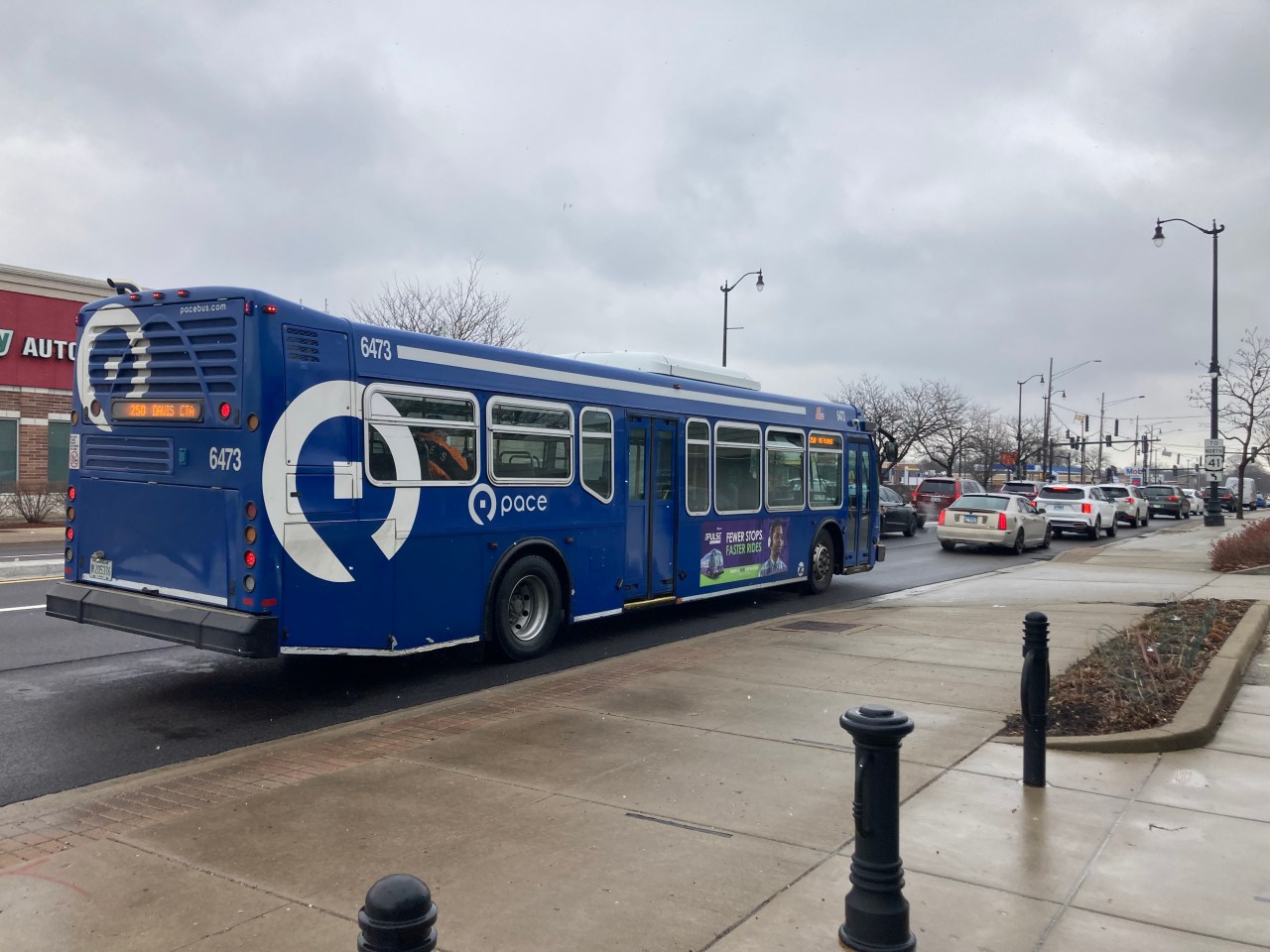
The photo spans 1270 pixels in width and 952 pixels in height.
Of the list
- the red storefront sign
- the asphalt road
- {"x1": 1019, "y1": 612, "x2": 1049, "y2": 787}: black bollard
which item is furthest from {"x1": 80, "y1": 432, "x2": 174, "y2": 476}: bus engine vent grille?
the red storefront sign

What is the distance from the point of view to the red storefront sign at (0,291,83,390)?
1067 inches

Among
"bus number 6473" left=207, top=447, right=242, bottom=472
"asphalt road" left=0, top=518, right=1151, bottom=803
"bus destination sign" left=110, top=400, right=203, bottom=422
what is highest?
"bus destination sign" left=110, top=400, right=203, bottom=422

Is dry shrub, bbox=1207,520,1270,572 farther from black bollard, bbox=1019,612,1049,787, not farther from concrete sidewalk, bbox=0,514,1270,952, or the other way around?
black bollard, bbox=1019,612,1049,787

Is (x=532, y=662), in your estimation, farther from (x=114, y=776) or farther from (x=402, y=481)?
(x=114, y=776)

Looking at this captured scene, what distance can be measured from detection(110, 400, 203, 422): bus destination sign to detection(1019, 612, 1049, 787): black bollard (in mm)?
5983

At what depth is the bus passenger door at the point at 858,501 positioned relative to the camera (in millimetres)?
16078

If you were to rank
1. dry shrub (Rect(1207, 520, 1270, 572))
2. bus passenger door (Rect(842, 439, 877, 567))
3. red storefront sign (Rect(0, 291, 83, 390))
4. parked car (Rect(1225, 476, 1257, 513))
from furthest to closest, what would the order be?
parked car (Rect(1225, 476, 1257, 513)) → red storefront sign (Rect(0, 291, 83, 390)) → dry shrub (Rect(1207, 520, 1270, 572)) → bus passenger door (Rect(842, 439, 877, 567))

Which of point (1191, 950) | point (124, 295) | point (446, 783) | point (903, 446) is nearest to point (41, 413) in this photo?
point (124, 295)

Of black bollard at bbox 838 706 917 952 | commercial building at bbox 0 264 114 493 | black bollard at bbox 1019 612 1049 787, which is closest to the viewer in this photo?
black bollard at bbox 838 706 917 952

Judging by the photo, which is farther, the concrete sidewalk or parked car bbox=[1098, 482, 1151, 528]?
parked car bbox=[1098, 482, 1151, 528]

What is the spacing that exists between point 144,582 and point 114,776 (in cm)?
235

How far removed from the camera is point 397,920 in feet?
7.77

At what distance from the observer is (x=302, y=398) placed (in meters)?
7.57

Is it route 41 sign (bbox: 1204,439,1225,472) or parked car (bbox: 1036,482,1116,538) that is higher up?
route 41 sign (bbox: 1204,439,1225,472)
